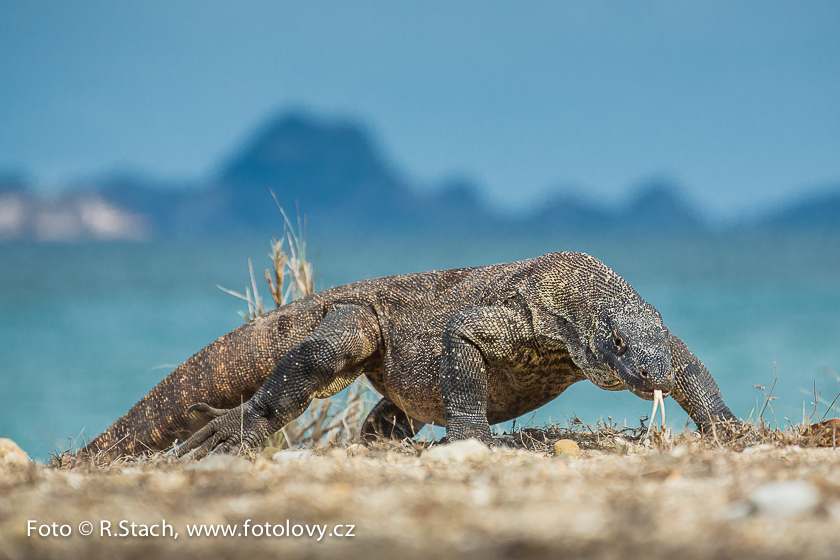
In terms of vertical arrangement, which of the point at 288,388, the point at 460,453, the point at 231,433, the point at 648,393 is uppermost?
the point at 288,388

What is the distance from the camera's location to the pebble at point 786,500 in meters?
2.21

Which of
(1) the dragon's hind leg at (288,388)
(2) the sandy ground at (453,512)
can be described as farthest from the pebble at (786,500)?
(1) the dragon's hind leg at (288,388)

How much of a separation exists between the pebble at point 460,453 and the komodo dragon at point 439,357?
1.01 meters

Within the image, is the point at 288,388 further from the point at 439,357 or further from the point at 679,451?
the point at 679,451

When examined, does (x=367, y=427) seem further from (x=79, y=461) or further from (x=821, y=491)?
(x=821, y=491)

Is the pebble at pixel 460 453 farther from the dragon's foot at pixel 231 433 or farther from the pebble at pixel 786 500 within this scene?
the dragon's foot at pixel 231 433

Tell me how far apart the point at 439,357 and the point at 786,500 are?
3.66 metres

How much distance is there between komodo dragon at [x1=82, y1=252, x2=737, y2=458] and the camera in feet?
16.6

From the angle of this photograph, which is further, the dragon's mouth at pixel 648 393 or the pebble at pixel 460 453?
the dragon's mouth at pixel 648 393

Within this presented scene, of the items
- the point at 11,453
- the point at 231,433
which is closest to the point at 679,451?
the point at 231,433

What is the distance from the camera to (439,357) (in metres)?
5.76

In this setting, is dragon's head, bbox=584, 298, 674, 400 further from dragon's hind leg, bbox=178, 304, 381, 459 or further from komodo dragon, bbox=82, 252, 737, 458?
dragon's hind leg, bbox=178, 304, 381, 459

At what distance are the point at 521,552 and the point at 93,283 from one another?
203 feet

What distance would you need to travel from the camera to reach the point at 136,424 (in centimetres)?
664
